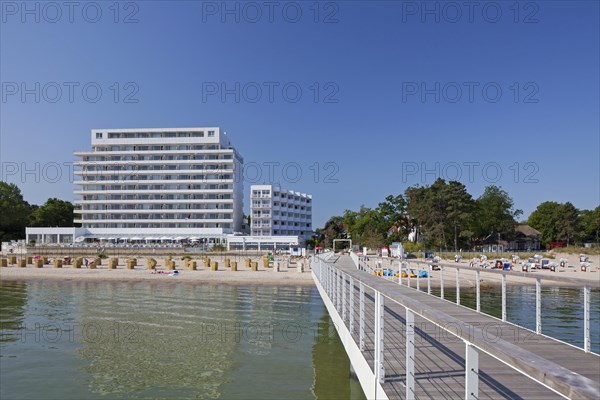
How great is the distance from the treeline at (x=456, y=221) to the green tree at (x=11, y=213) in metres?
60.2

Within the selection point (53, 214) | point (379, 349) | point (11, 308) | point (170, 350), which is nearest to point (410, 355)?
point (379, 349)

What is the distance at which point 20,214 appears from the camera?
89.2 meters

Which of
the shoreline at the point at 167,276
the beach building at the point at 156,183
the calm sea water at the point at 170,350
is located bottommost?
the shoreline at the point at 167,276

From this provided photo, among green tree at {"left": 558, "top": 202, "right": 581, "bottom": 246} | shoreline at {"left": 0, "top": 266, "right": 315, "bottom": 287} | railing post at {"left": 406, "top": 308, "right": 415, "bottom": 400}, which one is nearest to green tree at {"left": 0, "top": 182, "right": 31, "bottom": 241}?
shoreline at {"left": 0, "top": 266, "right": 315, "bottom": 287}

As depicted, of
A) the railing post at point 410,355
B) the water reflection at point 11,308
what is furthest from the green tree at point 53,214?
the railing post at point 410,355

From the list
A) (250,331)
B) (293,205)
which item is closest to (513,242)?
(293,205)

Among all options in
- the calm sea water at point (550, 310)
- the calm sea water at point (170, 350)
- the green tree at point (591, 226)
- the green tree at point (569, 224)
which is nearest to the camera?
the calm sea water at point (170, 350)

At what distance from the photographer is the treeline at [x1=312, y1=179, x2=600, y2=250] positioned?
6931 cm

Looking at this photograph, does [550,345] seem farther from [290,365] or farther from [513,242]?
[513,242]

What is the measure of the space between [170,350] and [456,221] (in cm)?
6102

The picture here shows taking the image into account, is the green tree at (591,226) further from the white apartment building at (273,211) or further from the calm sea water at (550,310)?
the calm sea water at (550,310)

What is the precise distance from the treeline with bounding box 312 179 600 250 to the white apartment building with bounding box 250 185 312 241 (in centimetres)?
1122

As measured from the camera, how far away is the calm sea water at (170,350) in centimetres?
1130

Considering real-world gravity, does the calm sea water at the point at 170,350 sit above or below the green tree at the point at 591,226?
below
